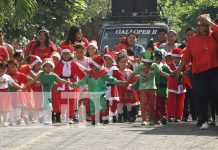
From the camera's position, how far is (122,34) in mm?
24891

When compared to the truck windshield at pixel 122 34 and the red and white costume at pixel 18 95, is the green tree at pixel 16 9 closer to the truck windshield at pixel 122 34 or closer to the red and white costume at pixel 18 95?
the red and white costume at pixel 18 95

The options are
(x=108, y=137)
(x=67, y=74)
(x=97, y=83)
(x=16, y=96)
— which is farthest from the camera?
(x=67, y=74)

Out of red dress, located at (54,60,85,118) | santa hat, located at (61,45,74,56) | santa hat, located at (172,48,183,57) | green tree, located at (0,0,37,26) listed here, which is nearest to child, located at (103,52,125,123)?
red dress, located at (54,60,85,118)

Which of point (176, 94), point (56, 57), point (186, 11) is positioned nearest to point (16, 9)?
point (56, 57)

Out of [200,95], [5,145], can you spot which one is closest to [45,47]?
[200,95]

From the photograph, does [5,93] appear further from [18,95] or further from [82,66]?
[82,66]

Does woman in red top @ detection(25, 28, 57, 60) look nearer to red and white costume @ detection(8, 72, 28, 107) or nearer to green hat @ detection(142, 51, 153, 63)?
red and white costume @ detection(8, 72, 28, 107)

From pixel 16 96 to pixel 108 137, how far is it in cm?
383

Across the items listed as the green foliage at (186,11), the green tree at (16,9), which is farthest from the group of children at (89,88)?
the green foliage at (186,11)

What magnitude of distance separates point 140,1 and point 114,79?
12.3 m

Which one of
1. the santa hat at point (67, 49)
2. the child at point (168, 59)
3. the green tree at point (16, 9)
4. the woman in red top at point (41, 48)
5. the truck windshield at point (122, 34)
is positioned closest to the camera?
the santa hat at point (67, 49)

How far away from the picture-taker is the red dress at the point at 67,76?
683 inches

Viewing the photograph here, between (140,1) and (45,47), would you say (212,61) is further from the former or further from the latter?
(140,1)

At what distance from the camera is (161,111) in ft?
55.1
